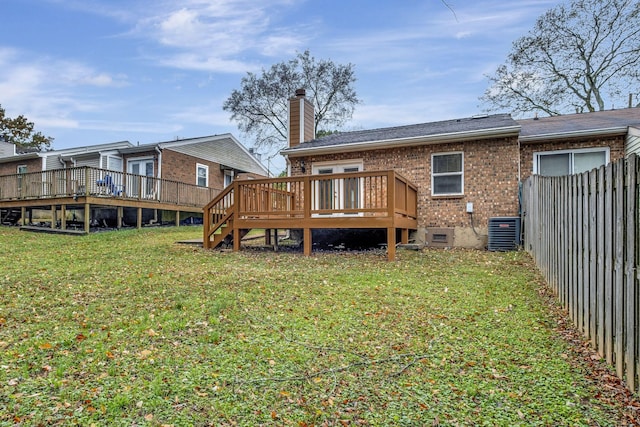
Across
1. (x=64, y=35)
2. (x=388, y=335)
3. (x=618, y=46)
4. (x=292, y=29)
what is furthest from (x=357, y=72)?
(x=388, y=335)

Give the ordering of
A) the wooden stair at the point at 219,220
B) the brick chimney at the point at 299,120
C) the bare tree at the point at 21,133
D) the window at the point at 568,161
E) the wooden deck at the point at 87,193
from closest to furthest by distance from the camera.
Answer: the wooden stair at the point at 219,220 → the window at the point at 568,161 → the brick chimney at the point at 299,120 → the wooden deck at the point at 87,193 → the bare tree at the point at 21,133

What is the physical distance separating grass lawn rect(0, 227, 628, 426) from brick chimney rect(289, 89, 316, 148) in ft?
26.1

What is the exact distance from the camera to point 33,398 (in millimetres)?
2896

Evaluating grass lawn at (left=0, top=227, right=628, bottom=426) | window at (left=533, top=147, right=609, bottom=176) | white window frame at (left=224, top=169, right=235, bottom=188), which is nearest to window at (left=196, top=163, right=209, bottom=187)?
white window frame at (left=224, top=169, right=235, bottom=188)

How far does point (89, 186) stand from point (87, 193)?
0.33m

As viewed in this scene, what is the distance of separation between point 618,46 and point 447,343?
2293 cm

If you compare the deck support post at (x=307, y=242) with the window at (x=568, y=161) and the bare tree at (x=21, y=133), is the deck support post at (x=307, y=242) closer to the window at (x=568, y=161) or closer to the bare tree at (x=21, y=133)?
the window at (x=568, y=161)

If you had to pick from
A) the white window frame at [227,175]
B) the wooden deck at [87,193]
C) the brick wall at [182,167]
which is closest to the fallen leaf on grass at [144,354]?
the wooden deck at [87,193]

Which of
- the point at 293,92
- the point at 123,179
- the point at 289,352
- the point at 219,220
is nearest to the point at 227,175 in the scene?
the point at 123,179

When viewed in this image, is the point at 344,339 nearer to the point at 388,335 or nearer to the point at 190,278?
the point at 388,335

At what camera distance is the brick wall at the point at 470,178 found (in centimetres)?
1040

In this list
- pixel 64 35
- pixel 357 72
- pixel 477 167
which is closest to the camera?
pixel 477 167

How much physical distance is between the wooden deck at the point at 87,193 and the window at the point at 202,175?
2960mm

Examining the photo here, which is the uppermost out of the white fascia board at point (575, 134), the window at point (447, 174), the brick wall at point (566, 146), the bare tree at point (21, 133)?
the bare tree at point (21, 133)
